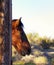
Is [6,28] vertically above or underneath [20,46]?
above

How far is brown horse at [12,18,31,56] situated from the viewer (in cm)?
732

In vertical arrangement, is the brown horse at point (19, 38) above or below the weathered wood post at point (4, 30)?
below

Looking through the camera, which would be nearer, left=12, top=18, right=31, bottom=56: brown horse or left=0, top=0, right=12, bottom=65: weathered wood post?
left=0, top=0, right=12, bottom=65: weathered wood post

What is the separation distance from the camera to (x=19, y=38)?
7488mm

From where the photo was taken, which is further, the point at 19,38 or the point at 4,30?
the point at 19,38

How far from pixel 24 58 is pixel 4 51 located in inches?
246

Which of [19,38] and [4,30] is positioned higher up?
[4,30]

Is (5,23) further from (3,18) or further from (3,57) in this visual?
(3,57)

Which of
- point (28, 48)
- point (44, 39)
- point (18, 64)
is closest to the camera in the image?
point (28, 48)

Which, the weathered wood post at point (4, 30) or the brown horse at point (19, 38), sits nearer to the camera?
the weathered wood post at point (4, 30)

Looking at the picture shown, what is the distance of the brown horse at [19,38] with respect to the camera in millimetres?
7321

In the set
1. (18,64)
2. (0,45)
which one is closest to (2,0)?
(0,45)

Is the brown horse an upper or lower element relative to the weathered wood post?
lower

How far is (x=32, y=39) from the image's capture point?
52.2 feet
